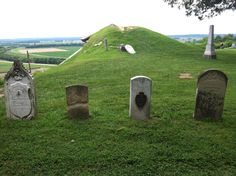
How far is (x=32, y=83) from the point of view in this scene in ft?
22.8

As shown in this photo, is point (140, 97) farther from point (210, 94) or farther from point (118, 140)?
point (210, 94)

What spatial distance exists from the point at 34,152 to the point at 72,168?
1076 mm

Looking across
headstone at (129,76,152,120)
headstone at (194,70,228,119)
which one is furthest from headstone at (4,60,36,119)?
headstone at (194,70,228,119)

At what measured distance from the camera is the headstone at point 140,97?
22.6ft

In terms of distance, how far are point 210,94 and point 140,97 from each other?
6.33 feet

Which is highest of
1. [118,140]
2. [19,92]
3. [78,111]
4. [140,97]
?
[19,92]

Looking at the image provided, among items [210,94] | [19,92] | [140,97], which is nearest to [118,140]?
[140,97]

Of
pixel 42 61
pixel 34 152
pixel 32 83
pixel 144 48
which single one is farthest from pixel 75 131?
pixel 42 61

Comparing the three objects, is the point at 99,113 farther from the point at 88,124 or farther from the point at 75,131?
the point at 75,131

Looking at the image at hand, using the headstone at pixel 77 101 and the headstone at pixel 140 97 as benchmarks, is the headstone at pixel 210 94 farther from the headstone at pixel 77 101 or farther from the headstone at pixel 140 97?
the headstone at pixel 77 101

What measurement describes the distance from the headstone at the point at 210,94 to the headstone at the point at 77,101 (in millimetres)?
3145

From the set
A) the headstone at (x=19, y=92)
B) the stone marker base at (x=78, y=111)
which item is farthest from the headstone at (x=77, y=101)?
the headstone at (x=19, y=92)

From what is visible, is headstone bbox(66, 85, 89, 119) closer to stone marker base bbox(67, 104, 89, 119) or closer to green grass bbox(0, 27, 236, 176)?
stone marker base bbox(67, 104, 89, 119)

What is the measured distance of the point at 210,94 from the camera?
22.9 feet
